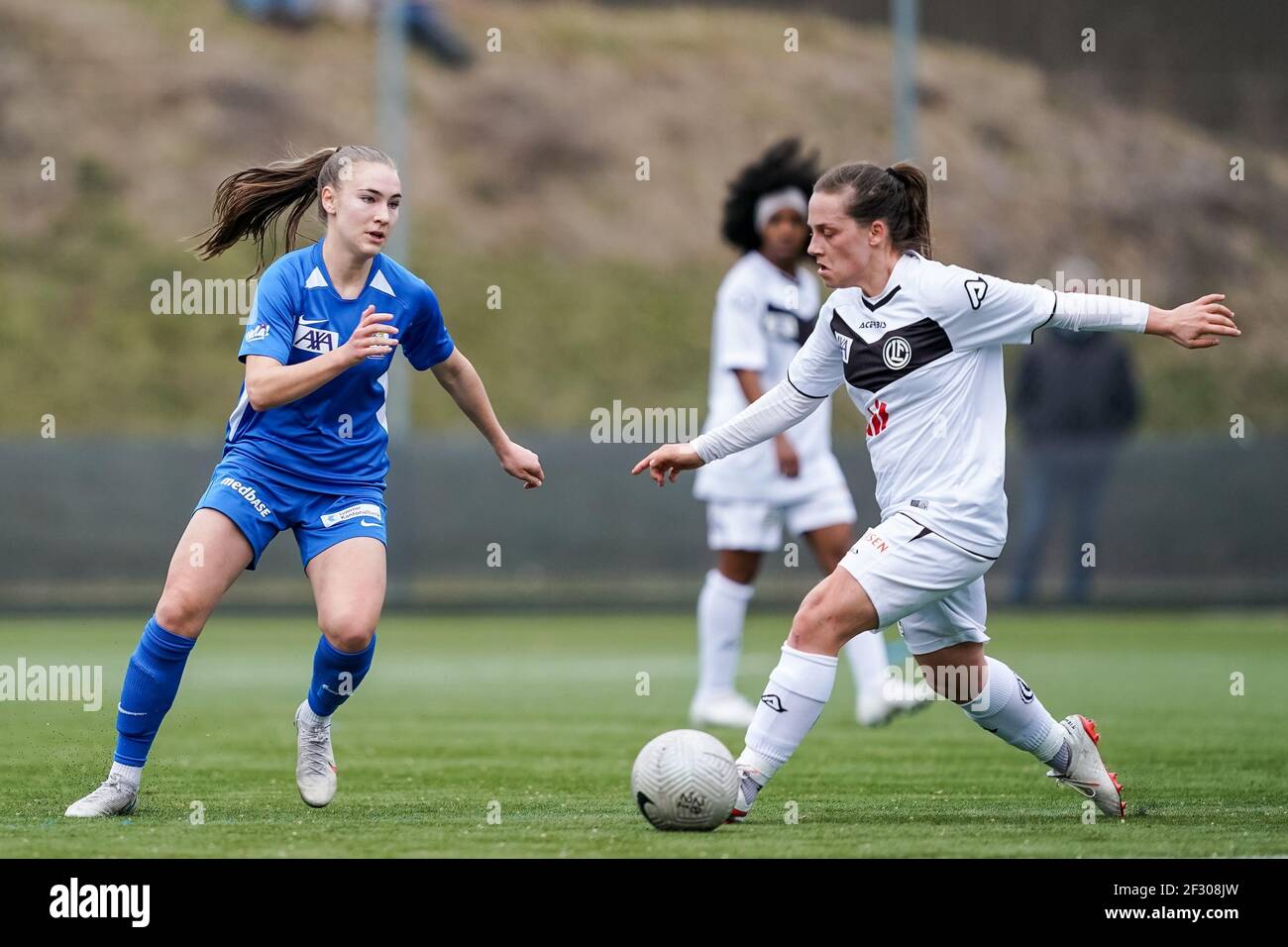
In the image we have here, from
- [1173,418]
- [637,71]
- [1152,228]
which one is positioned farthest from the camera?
[637,71]

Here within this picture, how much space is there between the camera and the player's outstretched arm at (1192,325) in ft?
17.4

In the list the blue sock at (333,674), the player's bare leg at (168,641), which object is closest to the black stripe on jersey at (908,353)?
the blue sock at (333,674)

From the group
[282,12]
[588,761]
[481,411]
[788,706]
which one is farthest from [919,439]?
[282,12]

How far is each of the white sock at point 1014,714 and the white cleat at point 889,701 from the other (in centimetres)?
272

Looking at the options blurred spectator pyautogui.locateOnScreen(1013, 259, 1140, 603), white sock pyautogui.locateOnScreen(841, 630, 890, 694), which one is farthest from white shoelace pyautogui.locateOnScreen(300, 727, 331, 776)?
blurred spectator pyautogui.locateOnScreen(1013, 259, 1140, 603)

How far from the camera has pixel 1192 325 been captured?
17.4 ft

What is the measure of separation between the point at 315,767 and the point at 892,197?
8.57 ft

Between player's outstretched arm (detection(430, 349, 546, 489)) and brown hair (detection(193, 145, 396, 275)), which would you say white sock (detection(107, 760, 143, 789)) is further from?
brown hair (detection(193, 145, 396, 275))

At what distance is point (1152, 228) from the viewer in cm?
2909

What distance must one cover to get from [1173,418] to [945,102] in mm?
8087

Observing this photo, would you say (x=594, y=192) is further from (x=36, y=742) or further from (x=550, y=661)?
(x=36, y=742)

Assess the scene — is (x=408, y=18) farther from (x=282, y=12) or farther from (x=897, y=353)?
(x=897, y=353)

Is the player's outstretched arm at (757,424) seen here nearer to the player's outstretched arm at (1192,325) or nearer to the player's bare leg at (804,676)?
the player's bare leg at (804,676)

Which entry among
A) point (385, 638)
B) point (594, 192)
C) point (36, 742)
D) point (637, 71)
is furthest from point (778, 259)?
point (637, 71)
